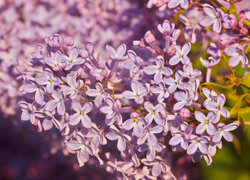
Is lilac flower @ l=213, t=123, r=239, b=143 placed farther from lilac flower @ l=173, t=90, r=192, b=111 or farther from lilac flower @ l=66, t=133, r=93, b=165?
lilac flower @ l=66, t=133, r=93, b=165

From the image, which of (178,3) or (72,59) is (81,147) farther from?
(178,3)

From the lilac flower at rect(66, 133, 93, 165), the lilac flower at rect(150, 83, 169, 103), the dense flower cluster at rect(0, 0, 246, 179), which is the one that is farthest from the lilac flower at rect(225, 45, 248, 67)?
the lilac flower at rect(66, 133, 93, 165)

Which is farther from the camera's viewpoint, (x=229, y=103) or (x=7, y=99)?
(x=7, y=99)

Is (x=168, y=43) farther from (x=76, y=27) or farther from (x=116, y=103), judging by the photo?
(x=76, y=27)

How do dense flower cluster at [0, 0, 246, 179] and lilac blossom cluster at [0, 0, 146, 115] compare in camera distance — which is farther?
lilac blossom cluster at [0, 0, 146, 115]

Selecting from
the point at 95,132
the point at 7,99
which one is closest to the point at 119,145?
the point at 95,132

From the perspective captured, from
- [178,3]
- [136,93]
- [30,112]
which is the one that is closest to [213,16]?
[178,3]
